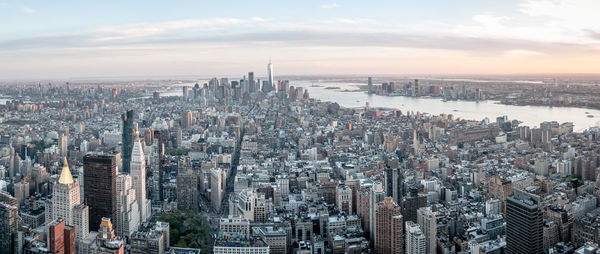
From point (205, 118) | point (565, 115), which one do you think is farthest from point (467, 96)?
point (205, 118)

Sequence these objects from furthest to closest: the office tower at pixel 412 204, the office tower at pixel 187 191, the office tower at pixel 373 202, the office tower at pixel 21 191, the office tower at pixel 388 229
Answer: the office tower at pixel 21 191, the office tower at pixel 187 191, the office tower at pixel 412 204, the office tower at pixel 373 202, the office tower at pixel 388 229

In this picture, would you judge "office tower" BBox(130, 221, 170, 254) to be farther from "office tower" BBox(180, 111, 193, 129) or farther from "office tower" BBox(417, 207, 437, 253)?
"office tower" BBox(180, 111, 193, 129)

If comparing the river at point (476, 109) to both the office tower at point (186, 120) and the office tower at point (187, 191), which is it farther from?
the office tower at point (187, 191)

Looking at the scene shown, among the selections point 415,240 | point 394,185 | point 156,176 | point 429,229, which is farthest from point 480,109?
point 415,240

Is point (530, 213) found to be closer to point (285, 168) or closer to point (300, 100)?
point (285, 168)

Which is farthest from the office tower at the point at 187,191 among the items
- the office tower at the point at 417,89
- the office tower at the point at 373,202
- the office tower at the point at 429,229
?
the office tower at the point at 417,89

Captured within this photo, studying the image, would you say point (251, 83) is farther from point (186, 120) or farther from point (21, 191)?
point (21, 191)
